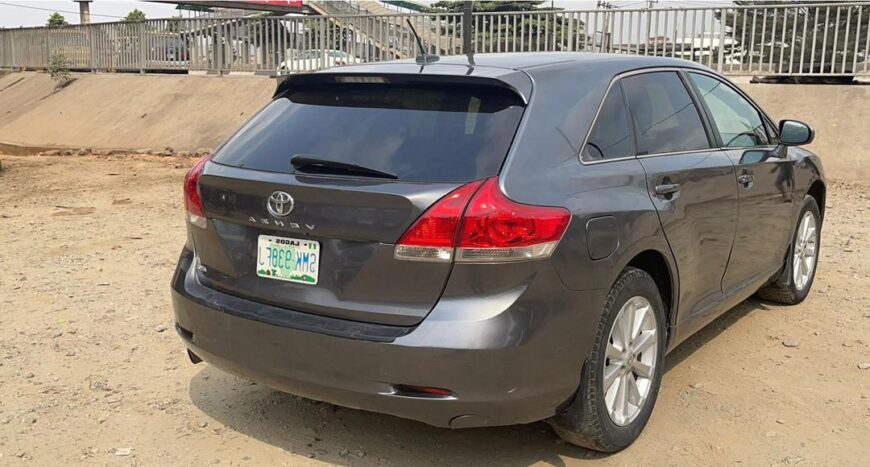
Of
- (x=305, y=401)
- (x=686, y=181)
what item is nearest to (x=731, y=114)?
(x=686, y=181)

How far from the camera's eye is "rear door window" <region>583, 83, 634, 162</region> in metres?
3.15

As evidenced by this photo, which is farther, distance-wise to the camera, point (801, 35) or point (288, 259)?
point (801, 35)

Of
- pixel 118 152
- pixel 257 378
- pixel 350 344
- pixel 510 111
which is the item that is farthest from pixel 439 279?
pixel 118 152

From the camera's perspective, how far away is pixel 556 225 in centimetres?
274

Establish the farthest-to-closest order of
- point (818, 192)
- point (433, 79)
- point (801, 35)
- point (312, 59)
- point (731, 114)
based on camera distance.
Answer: point (312, 59), point (801, 35), point (818, 192), point (731, 114), point (433, 79)

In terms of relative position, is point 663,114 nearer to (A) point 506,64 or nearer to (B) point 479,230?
(A) point 506,64

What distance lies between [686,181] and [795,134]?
1.43 m

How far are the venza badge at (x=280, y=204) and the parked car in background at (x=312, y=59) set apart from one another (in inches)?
620

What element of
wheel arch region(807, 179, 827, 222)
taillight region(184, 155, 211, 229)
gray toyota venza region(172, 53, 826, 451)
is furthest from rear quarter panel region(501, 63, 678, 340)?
wheel arch region(807, 179, 827, 222)

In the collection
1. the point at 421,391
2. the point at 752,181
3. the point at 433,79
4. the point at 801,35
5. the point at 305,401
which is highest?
the point at 801,35

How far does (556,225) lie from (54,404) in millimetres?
2585

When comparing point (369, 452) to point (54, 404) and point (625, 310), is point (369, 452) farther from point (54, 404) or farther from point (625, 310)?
point (54, 404)

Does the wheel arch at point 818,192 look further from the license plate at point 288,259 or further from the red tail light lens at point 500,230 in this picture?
the license plate at point 288,259

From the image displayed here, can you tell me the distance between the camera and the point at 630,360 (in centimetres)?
323
